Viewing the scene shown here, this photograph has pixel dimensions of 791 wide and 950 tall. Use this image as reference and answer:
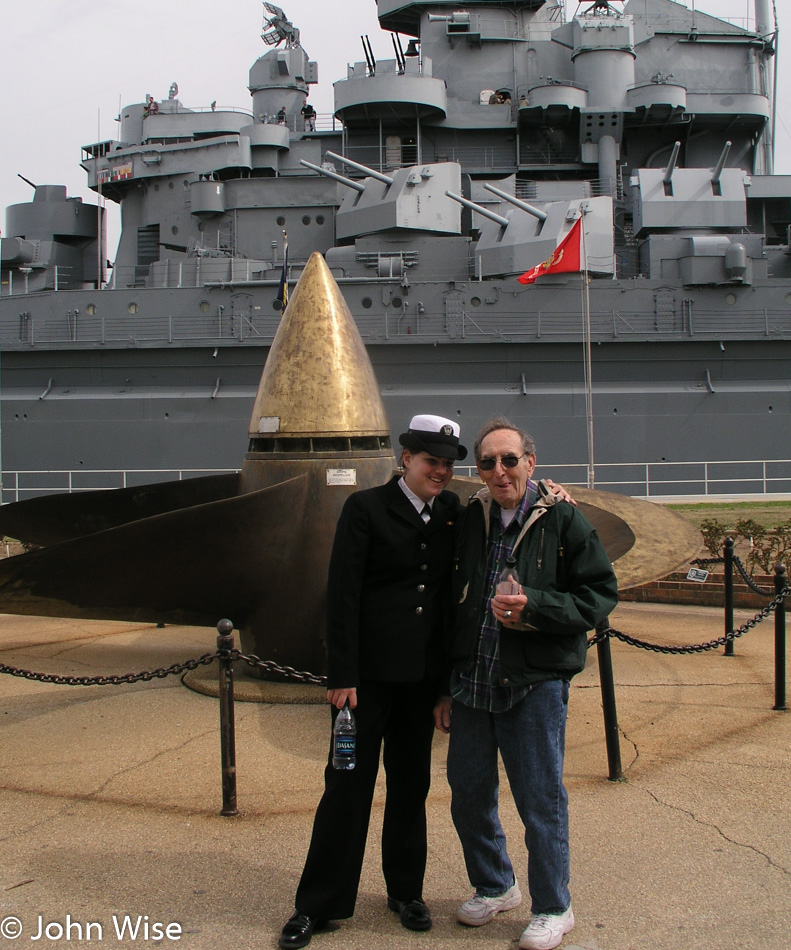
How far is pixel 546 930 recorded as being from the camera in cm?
280

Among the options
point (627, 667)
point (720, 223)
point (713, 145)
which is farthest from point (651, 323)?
point (627, 667)

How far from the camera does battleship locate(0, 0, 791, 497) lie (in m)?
22.1

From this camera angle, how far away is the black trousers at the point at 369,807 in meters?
2.96

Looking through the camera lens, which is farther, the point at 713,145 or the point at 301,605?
the point at 713,145

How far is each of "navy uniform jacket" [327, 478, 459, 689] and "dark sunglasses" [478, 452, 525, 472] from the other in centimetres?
27

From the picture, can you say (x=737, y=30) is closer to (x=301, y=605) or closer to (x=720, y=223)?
(x=720, y=223)

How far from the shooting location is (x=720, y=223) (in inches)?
925

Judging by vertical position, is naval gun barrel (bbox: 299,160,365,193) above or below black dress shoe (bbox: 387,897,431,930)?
above

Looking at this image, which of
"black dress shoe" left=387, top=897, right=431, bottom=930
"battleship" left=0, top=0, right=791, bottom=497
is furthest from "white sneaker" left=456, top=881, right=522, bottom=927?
"battleship" left=0, top=0, right=791, bottom=497

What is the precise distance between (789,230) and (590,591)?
24448mm

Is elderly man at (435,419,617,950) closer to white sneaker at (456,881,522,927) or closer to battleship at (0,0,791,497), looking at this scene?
white sneaker at (456,881,522,927)

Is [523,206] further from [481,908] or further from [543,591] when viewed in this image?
[481,908]

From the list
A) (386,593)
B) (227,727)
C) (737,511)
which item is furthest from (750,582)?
(737,511)

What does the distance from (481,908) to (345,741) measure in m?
0.70
